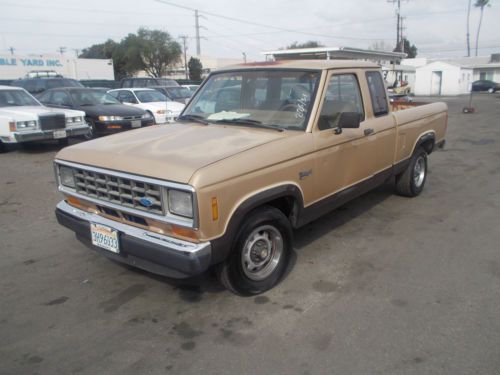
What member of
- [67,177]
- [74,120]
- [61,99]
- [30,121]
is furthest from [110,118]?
[67,177]

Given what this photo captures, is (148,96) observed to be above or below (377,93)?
below

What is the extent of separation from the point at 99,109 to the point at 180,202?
997 centimetres

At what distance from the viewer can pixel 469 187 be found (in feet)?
23.5

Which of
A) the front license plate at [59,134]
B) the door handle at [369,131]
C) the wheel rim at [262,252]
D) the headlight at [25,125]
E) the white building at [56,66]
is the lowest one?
the wheel rim at [262,252]

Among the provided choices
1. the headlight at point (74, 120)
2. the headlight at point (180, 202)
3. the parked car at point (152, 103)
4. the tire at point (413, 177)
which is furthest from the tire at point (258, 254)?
the parked car at point (152, 103)

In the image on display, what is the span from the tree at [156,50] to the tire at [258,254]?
64396 millimetres

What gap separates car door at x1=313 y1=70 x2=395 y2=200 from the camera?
163 inches

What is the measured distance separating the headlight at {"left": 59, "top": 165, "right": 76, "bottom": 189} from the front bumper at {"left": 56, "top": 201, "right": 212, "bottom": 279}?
43 centimetres

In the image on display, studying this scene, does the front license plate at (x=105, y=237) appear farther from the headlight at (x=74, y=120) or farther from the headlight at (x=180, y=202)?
the headlight at (x=74, y=120)

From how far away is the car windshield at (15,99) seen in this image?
424 inches

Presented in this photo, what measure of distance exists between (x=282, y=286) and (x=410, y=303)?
1.10 metres

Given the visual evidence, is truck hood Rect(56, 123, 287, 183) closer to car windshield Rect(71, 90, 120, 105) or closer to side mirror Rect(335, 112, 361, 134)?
side mirror Rect(335, 112, 361, 134)

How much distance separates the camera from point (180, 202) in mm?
3047

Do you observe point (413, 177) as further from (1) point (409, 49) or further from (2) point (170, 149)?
(1) point (409, 49)
